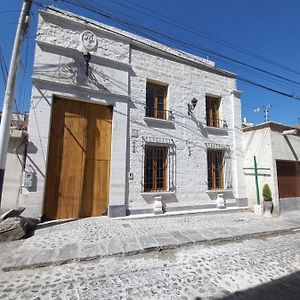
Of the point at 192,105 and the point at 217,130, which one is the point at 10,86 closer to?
the point at 192,105

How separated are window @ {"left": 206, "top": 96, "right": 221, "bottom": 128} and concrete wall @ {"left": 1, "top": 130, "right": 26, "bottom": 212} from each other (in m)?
8.16

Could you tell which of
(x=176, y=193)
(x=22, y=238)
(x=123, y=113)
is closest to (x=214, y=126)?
(x=176, y=193)

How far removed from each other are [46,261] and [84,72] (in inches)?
252

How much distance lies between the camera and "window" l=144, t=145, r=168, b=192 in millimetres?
9031

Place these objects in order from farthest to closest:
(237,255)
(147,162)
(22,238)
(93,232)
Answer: (147,162) → (93,232) → (22,238) → (237,255)

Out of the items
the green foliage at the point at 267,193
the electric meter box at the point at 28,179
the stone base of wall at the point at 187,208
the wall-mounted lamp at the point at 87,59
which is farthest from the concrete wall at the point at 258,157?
the electric meter box at the point at 28,179

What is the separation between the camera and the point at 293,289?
3.71m

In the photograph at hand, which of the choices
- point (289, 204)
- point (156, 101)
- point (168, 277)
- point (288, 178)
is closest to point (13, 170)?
point (168, 277)

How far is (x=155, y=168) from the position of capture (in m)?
9.21

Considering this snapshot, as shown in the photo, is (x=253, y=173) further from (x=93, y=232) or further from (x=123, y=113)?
(x=93, y=232)

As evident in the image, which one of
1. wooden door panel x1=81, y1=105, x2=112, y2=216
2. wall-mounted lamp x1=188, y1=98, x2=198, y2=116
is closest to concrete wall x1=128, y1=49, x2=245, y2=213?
wall-mounted lamp x1=188, y1=98, x2=198, y2=116

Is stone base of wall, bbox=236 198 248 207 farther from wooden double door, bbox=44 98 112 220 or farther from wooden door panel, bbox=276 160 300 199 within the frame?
wooden double door, bbox=44 98 112 220

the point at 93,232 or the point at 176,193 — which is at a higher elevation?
the point at 176,193

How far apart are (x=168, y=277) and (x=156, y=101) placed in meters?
7.41
